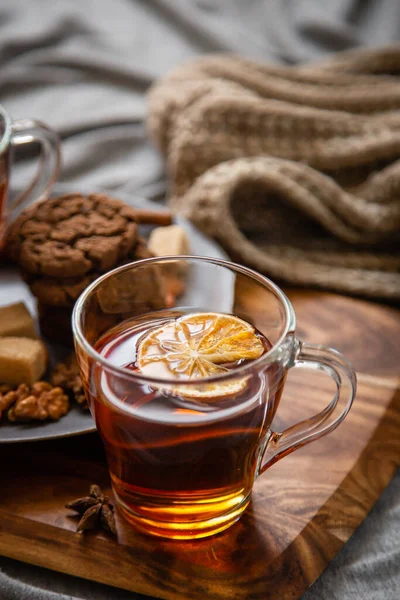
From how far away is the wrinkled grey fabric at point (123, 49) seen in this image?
6.21ft

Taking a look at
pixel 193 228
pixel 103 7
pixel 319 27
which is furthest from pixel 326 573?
pixel 103 7

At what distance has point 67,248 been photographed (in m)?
1.10

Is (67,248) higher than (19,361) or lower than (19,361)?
higher

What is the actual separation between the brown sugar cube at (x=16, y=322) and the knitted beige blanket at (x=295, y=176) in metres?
0.42

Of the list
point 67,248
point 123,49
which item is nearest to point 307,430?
point 67,248

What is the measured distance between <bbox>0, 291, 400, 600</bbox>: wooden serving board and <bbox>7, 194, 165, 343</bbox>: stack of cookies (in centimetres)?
22

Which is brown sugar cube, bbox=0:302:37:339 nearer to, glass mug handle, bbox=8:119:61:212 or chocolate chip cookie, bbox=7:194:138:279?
chocolate chip cookie, bbox=7:194:138:279

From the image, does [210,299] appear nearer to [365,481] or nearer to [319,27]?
[365,481]

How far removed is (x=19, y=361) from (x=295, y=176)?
2.30 feet

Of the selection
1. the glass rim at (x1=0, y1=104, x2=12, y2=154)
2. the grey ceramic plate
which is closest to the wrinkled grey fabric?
the grey ceramic plate

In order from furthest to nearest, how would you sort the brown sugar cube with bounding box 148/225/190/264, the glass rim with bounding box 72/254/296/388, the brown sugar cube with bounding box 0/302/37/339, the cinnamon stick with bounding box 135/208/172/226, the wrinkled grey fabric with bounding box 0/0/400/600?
the wrinkled grey fabric with bounding box 0/0/400/600 → the cinnamon stick with bounding box 135/208/172/226 → the brown sugar cube with bounding box 148/225/190/264 → the brown sugar cube with bounding box 0/302/37/339 → the glass rim with bounding box 72/254/296/388

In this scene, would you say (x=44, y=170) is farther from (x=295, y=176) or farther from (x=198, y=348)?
(x=198, y=348)

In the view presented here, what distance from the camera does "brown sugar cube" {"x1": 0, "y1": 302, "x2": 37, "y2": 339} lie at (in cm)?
108

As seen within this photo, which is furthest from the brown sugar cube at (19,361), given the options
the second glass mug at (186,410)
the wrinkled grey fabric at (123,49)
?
the wrinkled grey fabric at (123,49)
